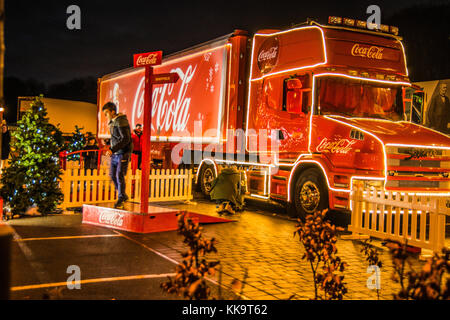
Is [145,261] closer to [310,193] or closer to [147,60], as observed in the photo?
[147,60]

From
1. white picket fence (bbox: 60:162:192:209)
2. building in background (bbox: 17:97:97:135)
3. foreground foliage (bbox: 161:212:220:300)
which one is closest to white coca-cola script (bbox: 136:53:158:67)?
white picket fence (bbox: 60:162:192:209)

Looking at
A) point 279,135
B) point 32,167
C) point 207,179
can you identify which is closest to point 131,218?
point 32,167

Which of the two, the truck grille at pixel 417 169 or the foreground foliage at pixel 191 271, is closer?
the foreground foliage at pixel 191 271

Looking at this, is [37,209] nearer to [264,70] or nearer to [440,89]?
[264,70]

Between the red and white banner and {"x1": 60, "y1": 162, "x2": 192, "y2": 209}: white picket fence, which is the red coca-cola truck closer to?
the red and white banner

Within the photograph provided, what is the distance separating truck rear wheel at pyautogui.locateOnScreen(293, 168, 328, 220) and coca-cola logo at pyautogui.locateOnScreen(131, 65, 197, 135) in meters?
5.24

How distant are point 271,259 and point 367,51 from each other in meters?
5.54

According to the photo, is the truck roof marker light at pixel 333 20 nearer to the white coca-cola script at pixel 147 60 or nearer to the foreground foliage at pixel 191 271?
the white coca-cola script at pixel 147 60

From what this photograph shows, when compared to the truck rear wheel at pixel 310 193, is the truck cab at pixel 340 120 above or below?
above

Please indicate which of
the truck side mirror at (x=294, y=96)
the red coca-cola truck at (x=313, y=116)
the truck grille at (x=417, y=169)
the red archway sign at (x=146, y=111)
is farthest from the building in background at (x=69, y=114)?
the truck grille at (x=417, y=169)

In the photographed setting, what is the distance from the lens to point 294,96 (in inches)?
394

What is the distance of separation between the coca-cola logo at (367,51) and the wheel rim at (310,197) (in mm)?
2947

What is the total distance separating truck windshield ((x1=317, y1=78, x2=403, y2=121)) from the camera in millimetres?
9672

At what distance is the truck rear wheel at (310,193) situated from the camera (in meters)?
9.52
